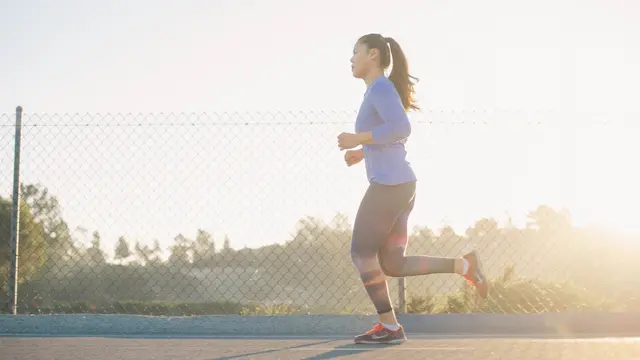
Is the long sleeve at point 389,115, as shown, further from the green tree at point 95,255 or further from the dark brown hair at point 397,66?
the green tree at point 95,255

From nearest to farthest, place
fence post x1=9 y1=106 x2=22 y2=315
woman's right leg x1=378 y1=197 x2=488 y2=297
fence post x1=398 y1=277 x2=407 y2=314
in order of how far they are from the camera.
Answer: woman's right leg x1=378 y1=197 x2=488 y2=297
fence post x1=398 y1=277 x2=407 y2=314
fence post x1=9 y1=106 x2=22 y2=315

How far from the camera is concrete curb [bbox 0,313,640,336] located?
210 inches

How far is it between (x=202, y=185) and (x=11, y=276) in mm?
1690

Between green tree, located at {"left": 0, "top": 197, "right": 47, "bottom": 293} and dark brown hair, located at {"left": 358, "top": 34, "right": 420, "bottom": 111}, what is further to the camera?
green tree, located at {"left": 0, "top": 197, "right": 47, "bottom": 293}

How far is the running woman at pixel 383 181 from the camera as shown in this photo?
13.4 feet

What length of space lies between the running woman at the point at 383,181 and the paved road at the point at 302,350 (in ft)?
1.07

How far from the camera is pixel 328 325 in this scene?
535 centimetres

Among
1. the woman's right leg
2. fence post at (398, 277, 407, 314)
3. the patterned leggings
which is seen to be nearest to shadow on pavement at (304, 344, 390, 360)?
the patterned leggings

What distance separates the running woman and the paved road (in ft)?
1.07

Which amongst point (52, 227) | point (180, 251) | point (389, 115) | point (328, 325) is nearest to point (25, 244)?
point (52, 227)

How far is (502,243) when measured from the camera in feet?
19.4

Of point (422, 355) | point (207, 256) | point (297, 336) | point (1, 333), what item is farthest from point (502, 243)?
point (1, 333)

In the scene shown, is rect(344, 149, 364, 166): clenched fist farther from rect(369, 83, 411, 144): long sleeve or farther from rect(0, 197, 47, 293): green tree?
rect(0, 197, 47, 293): green tree

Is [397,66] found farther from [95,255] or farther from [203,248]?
[95,255]
